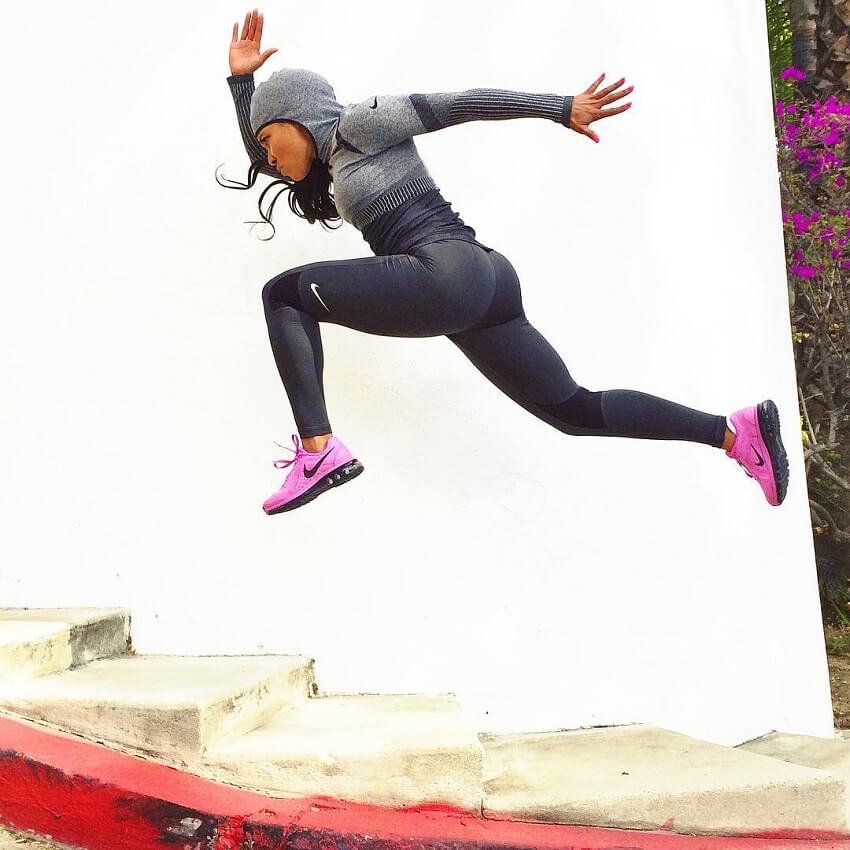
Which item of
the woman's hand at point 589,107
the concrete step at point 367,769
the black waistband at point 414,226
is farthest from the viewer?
the black waistband at point 414,226

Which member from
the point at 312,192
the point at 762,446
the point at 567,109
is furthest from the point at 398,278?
the point at 762,446

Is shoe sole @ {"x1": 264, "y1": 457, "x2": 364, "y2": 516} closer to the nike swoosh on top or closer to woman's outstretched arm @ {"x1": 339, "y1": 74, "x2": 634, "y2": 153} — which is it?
the nike swoosh on top

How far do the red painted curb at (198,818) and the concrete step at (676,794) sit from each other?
4 centimetres

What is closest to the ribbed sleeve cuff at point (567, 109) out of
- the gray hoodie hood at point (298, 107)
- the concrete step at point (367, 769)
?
the gray hoodie hood at point (298, 107)

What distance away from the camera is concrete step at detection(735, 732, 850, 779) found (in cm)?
312

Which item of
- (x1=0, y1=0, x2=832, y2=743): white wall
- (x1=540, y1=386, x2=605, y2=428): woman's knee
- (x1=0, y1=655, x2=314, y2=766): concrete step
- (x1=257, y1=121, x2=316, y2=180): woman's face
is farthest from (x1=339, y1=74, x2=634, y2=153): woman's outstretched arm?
(x1=0, y1=655, x2=314, y2=766): concrete step

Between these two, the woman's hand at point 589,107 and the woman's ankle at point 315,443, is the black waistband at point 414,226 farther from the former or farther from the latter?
the woman's ankle at point 315,443

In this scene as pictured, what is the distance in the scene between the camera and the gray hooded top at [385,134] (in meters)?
2.51

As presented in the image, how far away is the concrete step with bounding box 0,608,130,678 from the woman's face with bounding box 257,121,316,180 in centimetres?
149

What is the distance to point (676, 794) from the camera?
7.60 feet

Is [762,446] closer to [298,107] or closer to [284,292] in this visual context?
[284,292]

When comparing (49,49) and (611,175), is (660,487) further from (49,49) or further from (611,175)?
(49,49)

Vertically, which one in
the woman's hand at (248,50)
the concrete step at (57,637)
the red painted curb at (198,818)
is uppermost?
the woman's hand at (248,50)

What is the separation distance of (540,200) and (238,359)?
1149 mm
